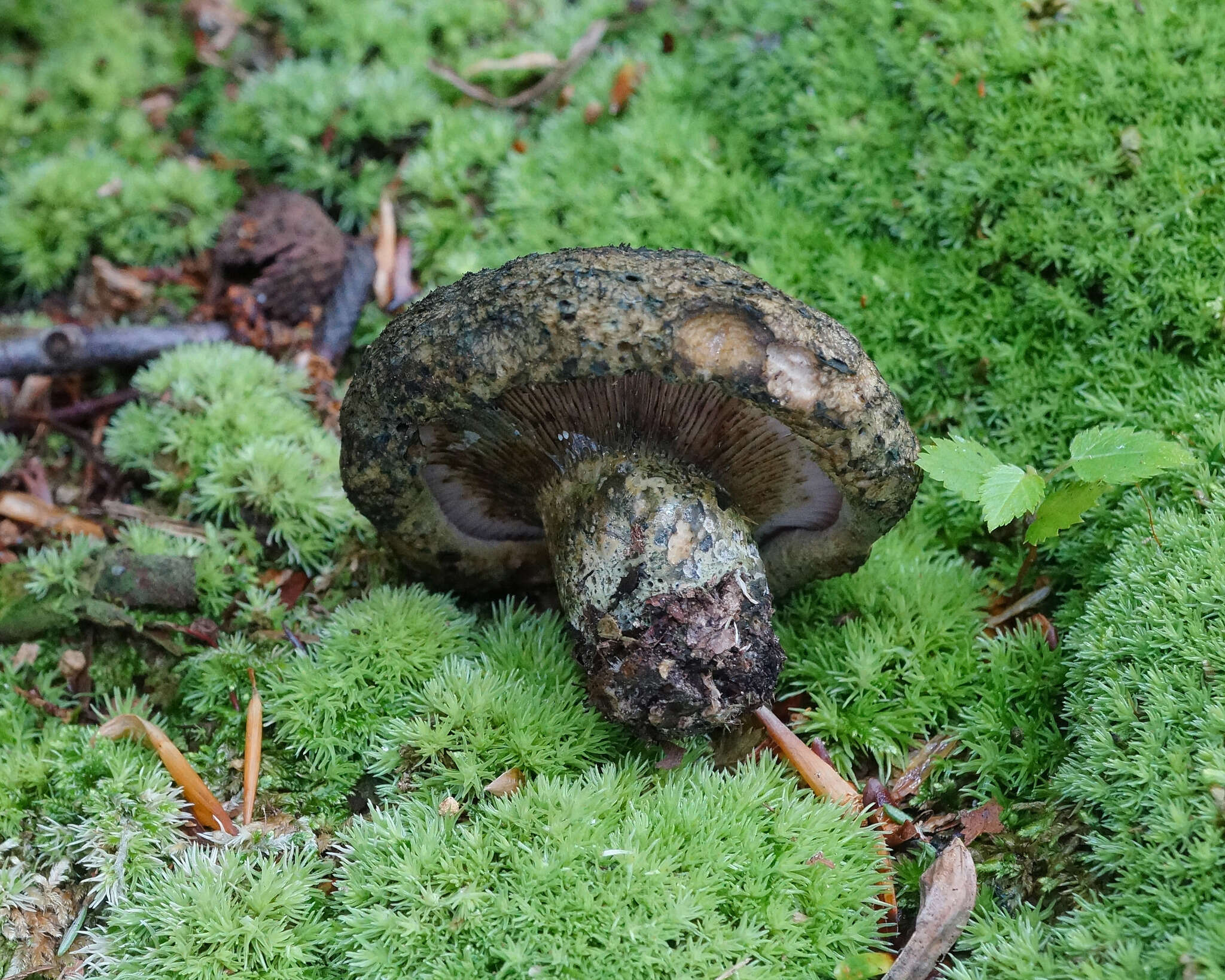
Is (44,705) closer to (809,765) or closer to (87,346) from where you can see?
(87,346)

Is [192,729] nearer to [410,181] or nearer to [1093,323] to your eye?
[410,181]

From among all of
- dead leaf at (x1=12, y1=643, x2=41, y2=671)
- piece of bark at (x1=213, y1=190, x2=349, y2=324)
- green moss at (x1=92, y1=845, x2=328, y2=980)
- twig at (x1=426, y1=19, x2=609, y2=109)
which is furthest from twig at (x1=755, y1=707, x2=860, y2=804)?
twig at (x1=426, y1=19, x2=609, y2=109)

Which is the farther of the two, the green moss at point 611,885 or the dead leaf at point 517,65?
the dead leaf at point 517,65

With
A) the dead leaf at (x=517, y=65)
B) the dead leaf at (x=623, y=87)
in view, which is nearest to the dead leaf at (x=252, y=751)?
the dead leaf at (x=623, y=87)

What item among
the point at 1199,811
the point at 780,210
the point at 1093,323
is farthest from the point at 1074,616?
the point at 780,210

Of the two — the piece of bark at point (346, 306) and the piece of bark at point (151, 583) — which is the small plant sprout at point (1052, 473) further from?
the piece of bark at point (346, 306)
